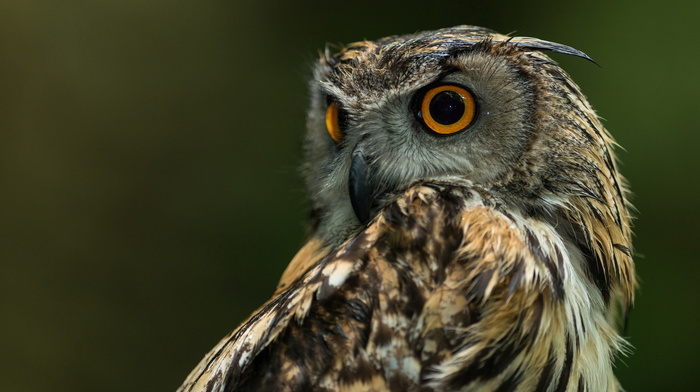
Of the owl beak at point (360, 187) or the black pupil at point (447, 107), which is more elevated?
the black pupil at point (447, 107)

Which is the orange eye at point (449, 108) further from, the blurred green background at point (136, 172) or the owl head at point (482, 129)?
the blurred green background at point (136, 172)

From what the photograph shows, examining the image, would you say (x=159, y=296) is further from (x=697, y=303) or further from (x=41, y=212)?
(x=697, y=303)

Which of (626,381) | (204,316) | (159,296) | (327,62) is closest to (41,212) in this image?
(159,296)

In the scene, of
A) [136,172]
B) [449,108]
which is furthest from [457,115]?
[136,172]

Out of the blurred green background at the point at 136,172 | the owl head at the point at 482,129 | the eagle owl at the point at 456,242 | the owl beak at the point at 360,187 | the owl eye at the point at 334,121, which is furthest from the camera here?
the blurred green background at the point at 136,172

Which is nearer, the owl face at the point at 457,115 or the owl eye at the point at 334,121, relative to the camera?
the owl face at the point at 457,115

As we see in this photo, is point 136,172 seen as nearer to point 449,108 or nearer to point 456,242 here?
point 449,108

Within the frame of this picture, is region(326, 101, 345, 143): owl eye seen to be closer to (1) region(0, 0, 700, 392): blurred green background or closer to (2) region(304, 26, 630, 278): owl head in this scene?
(2) region(304, 26, 630, 278): owl head

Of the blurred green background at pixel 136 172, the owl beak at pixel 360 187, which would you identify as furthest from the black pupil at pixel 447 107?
the blurred green background at pixel 136 172
